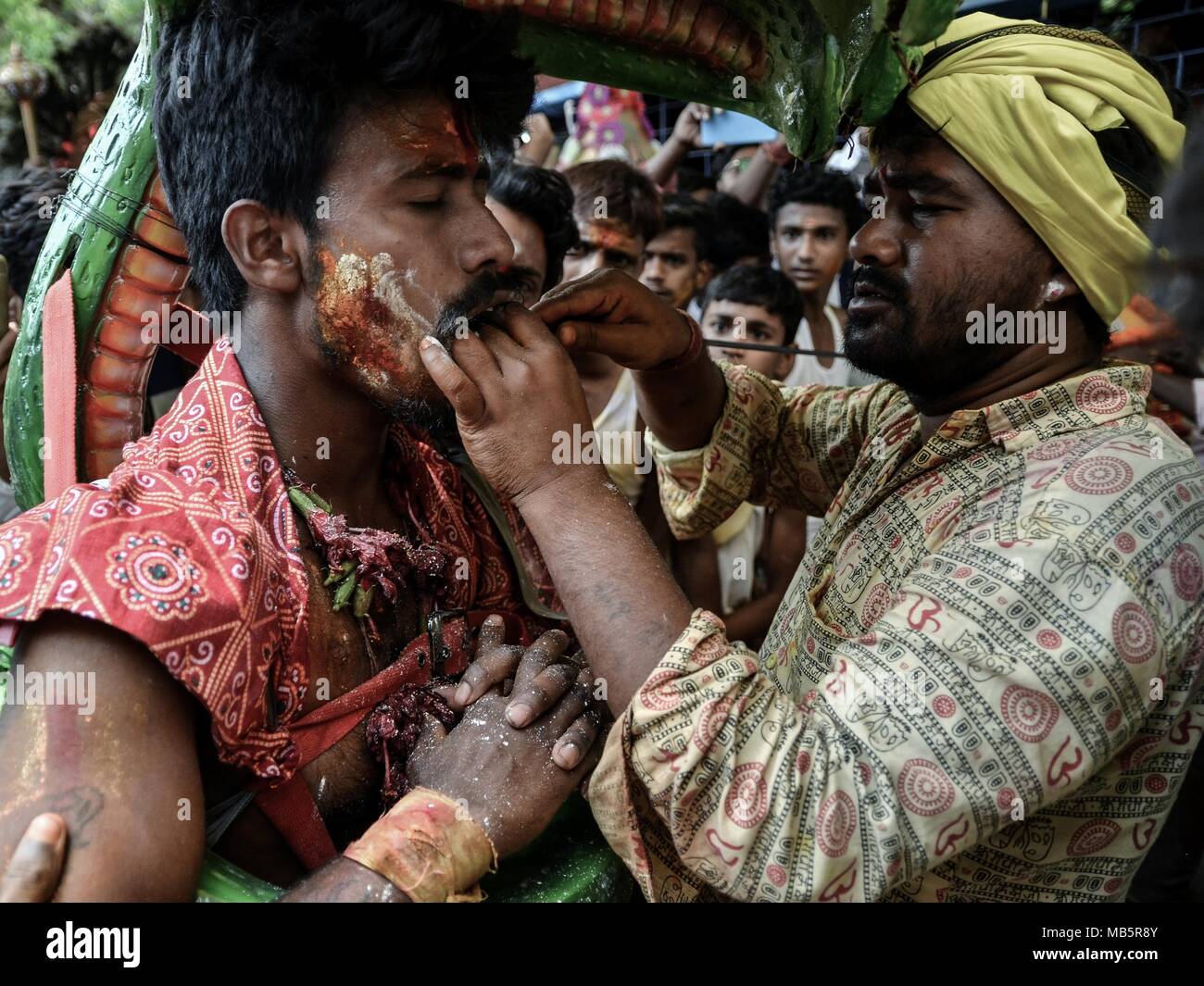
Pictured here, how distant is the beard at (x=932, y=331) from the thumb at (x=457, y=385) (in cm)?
84

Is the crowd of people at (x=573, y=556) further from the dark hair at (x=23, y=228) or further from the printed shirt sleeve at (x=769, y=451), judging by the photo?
the dark hair at (x=23, y=228)

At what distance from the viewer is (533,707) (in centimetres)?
165

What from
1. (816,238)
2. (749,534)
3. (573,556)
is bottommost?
(749,534)

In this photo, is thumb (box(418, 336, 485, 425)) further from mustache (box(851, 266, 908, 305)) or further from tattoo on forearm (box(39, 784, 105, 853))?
mustache (box(851, 266, 908, 305))

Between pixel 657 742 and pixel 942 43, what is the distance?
1436mm

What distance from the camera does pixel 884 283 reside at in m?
2.06

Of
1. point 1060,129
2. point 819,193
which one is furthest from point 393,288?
point 819,193

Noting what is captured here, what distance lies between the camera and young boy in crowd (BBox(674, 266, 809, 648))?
4.21 m

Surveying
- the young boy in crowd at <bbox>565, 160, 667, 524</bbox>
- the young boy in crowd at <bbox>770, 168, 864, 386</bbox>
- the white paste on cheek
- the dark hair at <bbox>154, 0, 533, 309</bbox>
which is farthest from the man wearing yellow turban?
the young boy in crowd at <bbox>770, 168, 864, 386</bbox>

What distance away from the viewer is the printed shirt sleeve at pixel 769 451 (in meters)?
2.58

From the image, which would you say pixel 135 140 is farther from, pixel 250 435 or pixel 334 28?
pixel 250 435

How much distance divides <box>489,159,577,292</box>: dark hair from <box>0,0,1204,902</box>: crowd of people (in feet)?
5.54

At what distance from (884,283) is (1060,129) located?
15.8 inches

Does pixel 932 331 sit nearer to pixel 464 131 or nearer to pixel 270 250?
pixel 464 131
